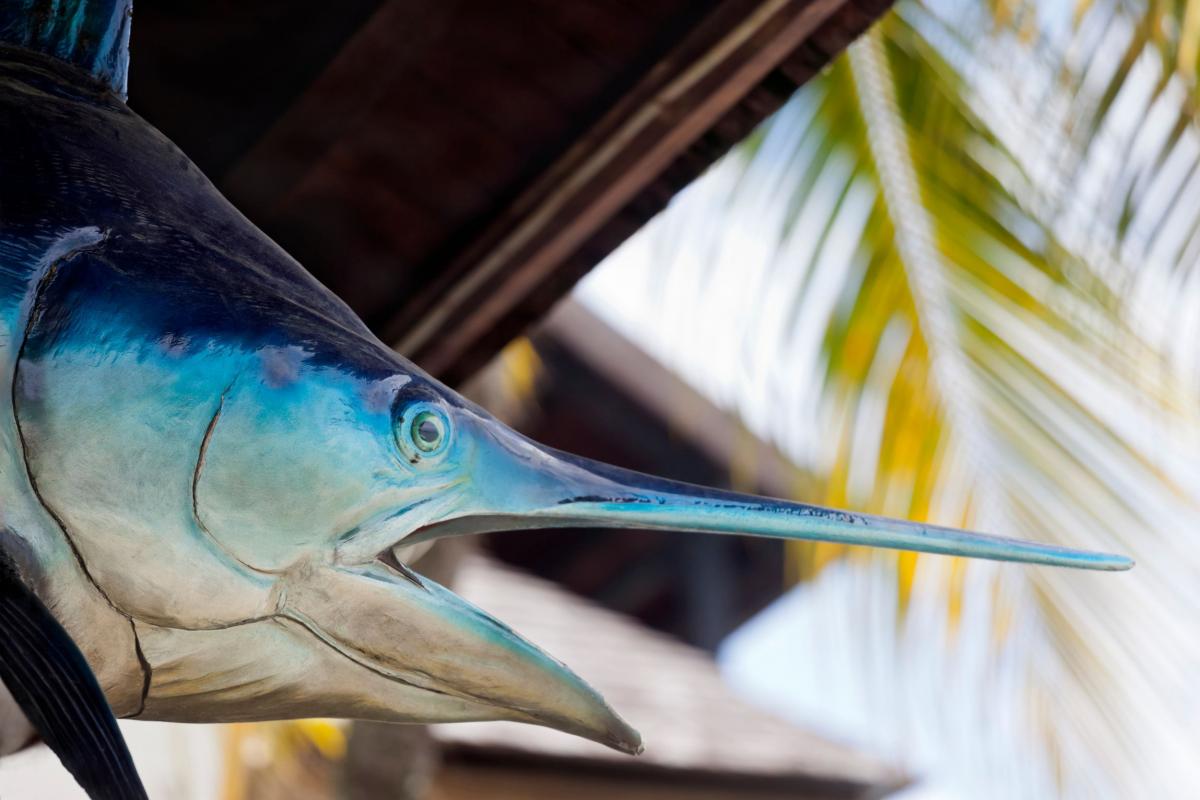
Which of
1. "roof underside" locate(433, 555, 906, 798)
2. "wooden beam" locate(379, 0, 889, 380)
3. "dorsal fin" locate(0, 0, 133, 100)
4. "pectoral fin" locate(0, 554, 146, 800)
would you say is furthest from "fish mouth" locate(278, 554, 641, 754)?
"roof underside" locate(433, 555, 906, 798)

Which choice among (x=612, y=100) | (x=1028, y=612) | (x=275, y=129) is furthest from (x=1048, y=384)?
(x=275, y=129)

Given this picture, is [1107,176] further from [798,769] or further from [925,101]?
[798,769]

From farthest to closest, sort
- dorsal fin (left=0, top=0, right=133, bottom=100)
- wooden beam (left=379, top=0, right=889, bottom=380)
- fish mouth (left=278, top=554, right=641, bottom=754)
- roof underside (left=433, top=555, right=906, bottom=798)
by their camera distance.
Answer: roof underside (left=433, top=555, right=906, bottom=798)
wooden beam (left=379, top=0, right=889, bottom=380)
dorsal fin (left=0, top=0, right=133, bottom=100)
fish mouth (left=278, top=554, right=641, bottom=754)

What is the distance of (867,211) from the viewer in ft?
13.0

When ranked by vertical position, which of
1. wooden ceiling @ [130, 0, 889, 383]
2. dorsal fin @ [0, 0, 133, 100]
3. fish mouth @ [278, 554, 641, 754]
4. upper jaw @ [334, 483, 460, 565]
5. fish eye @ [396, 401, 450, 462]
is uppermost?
A: wooden ceiling @ [130, 0, 889, 383]

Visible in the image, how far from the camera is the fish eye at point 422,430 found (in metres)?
1.21

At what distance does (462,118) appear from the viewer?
2.09 meters

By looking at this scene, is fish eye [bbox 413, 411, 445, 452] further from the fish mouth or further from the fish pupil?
the fish mouth

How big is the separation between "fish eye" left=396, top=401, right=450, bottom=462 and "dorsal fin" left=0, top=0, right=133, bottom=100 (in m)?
0.52

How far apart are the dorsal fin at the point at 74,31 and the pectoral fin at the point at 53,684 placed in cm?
62

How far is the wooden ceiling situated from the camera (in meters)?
1.91

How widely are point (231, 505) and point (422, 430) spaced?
171 mm

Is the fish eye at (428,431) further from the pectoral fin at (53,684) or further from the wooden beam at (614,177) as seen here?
the wooden beam at (614,177)

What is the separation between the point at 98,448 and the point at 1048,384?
2935 mm
